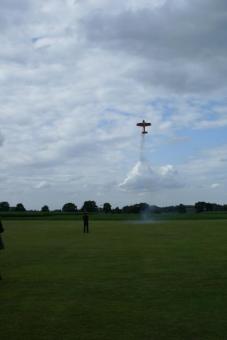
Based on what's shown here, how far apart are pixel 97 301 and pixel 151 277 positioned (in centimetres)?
322

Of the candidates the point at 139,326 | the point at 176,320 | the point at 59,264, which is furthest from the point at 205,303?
the point at 59,264

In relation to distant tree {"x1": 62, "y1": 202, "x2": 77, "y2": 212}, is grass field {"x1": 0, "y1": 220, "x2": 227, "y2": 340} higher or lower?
lower

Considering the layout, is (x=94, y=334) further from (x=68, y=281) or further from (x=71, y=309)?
(x=68, y=281)

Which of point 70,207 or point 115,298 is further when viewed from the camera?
point 70,207

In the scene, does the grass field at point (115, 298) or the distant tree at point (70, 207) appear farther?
the distant tree at point (70, 207)

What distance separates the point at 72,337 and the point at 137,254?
11.8m

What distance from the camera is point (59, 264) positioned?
54.3 ft

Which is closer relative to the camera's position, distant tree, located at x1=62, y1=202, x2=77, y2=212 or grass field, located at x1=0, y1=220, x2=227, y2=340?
grass field, located at x1=0, y1=220, x2=227, y2=340

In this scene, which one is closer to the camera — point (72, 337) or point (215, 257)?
point (72, 337)

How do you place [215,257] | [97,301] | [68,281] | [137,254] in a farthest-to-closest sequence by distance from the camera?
[137,254] → [215,257] → [68,281] → [97,301]

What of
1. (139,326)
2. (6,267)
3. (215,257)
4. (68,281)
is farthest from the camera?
(215,257)

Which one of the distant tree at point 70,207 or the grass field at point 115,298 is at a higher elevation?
the distant tree at point 70,207

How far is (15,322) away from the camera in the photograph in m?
8.48

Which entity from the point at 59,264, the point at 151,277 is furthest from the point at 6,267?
the point at 151,277
